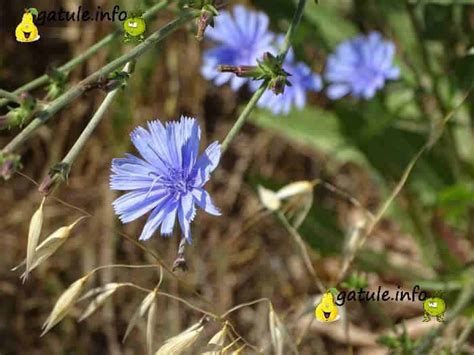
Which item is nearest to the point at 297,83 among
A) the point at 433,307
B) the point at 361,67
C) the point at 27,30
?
the point at 361,67

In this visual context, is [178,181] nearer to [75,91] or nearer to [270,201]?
[75,91]

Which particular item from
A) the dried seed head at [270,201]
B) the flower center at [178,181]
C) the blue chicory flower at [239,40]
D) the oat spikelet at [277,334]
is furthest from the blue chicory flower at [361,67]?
the flower center at [178,181]

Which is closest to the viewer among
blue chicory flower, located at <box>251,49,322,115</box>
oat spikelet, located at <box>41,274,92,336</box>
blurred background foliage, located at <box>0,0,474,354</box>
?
oat spikelet, located at <box>41,274,92,336</box>

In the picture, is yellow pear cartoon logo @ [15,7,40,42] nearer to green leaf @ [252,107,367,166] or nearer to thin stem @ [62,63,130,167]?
thin stem @ [62,63,130,167]

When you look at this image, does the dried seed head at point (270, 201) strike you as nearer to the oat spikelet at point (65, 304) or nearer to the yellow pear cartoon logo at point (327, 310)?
the yellow pear cartoon logo at point (327, 310)

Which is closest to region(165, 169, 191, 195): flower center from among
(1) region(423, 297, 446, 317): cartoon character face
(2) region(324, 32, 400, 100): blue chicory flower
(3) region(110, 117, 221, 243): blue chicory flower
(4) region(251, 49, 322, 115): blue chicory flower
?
(3) region(110, 117, 221, 243): blue chicory flower

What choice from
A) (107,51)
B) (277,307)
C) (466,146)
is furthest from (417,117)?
→ (107,51)
